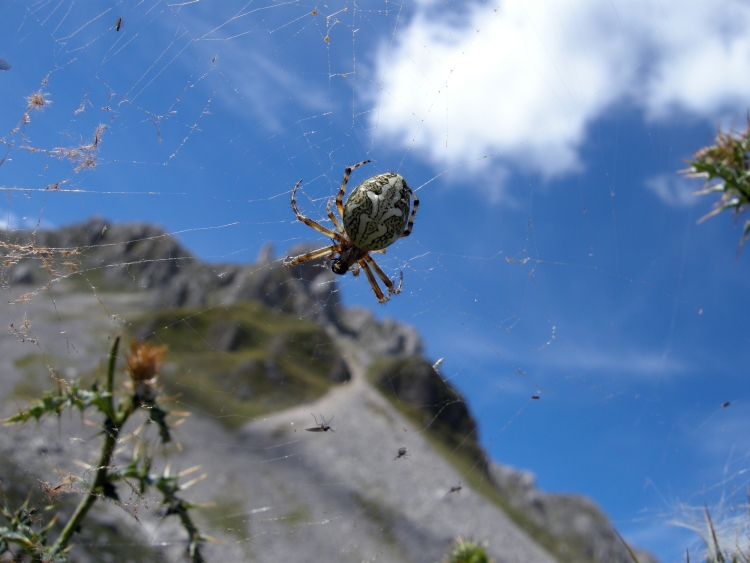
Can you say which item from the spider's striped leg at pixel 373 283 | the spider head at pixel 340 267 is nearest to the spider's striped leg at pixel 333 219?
the spider head at pixel 340 267

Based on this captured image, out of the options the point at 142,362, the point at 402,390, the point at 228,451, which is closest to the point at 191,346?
the point at 228,451

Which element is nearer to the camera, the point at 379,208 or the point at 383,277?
the point at 379,208

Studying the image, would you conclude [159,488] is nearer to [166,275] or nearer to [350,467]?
[350,467]

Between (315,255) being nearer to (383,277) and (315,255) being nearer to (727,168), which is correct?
(383,277)

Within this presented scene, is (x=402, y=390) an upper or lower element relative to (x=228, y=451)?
upper

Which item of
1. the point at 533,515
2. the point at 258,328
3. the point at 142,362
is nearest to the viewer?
the point at 142,362

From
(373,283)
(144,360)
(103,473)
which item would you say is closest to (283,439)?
→ (373,283)

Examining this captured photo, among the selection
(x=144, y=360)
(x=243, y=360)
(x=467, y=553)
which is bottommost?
(x=467, y=553)
